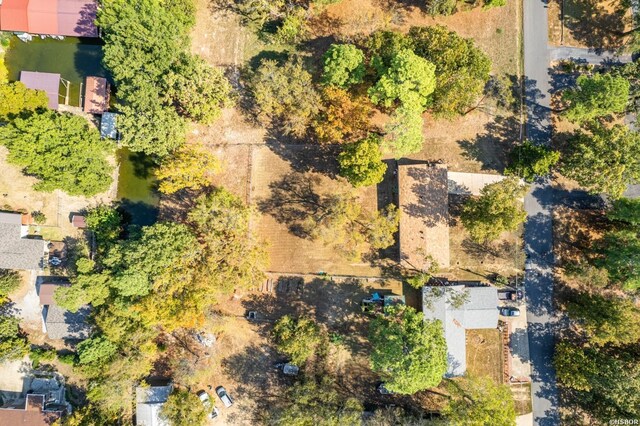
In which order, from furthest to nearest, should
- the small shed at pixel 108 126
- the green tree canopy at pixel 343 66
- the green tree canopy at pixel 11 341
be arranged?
the small shed at pixel 108 126
the green tree canopy at pixel 11 341
the green tree canopy at pixel 343 66

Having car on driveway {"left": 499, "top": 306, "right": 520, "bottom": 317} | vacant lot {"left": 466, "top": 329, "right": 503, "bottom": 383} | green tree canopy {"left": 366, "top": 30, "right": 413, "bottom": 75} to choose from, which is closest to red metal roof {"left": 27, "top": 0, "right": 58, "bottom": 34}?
green tree canopy {"left": 366, "top": 30, "right": 413, "bottom": 75}

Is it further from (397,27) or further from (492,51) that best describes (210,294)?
(492,51)

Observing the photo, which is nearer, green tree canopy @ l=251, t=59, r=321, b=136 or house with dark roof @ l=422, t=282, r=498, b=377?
green tree canopy @ l=251, t=59, r=321, b=136

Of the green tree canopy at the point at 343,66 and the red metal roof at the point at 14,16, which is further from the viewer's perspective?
the red metal roof at the point at 14,16

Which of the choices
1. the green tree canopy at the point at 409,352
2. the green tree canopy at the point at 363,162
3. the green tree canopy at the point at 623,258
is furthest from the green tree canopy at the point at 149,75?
the green tree canopy at the point at 623,258

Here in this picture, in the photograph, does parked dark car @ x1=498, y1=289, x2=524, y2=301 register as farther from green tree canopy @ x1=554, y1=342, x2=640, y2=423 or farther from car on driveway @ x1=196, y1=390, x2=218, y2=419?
car on driveway @ x1=196, y1=390, x2=218, y2=419

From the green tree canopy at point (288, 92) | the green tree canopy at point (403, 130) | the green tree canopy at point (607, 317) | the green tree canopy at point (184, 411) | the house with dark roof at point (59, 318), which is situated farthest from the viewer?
the house with dark roof at point (59, 318)

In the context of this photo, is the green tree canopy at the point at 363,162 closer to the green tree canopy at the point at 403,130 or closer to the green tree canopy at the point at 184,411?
the green tree canopy at the point at 403,130
